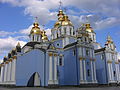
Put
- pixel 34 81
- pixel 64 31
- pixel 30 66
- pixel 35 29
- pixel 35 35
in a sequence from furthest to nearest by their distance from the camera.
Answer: pixel 35 29 < pixel 35 35 < pixel 64 31 < pixel 34 81 < pixel 30 66

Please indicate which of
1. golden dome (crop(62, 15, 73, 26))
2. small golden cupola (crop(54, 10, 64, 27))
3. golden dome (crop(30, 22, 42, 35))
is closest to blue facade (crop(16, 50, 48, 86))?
golden dome (crop(30, 22, 42, 35))

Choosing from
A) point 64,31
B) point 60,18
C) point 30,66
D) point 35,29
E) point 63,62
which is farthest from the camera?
point 60,18

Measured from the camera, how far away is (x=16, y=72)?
32312 millimetres

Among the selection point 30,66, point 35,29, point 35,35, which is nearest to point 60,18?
point 35,29

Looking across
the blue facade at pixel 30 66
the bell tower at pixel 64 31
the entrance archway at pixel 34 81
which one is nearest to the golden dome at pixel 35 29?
the bell tower at pixel 64 31

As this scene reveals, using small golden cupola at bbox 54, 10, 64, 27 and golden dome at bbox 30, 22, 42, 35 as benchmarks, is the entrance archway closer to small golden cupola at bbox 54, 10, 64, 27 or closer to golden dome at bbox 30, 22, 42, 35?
golden dome at bbox 30, 22, 42, 35

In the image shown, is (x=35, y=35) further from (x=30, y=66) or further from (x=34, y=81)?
(x=34, y=81)

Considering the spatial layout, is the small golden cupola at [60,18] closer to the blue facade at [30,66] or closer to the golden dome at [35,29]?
A: the golden dome at [35,29]

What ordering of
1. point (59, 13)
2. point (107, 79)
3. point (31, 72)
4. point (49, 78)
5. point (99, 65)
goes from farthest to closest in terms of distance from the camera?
1. point (59, 13)
2. point (99, 65)
3. point (107, 79)
4. point (31, 72)
5. point (49, 78)

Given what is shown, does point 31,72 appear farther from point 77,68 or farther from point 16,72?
point 77,68

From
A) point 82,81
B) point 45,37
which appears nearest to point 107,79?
point 82,81

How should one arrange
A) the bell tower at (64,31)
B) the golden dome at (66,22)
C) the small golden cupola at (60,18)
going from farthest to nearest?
the small golden cupola at (60,18)
the golden dome at (66,22)
the bell tower at (64,31)

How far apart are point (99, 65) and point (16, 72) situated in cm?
2030

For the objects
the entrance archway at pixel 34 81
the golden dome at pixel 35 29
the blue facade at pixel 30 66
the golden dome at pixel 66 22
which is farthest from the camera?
the golden dome at pixel 35 29
